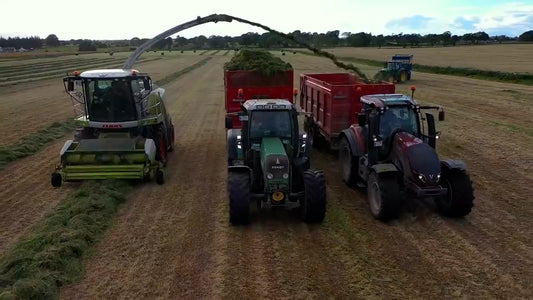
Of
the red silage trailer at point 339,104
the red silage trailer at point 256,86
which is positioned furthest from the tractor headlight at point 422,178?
the red silage trailer at point 256,86

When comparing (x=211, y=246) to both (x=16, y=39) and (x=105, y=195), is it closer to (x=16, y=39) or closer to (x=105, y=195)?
(x=105, y=195)

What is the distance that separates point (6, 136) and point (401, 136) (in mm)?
13003

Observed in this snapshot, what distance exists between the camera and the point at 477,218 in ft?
28.3

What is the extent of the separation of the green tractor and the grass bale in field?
3825 millimetres

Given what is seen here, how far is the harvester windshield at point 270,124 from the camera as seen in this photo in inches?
360

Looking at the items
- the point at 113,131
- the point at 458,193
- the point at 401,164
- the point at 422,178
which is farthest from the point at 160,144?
the point at 458,193

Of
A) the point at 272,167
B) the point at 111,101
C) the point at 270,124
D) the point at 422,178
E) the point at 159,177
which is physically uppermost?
the point at 111,101

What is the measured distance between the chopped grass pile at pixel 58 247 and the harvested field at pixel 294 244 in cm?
22

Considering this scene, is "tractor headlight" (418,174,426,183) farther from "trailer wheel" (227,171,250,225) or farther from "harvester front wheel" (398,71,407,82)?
"harvester front wheel" (398,71,407,82)

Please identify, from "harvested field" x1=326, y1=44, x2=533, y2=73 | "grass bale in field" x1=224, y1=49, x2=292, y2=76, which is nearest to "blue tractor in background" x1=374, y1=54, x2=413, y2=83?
"harvested field" x1=326, y1=44, x2=533, y2=73

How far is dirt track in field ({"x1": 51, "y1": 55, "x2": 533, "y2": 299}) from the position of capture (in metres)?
6.24

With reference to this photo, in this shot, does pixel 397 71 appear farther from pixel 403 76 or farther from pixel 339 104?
pixel 339 104

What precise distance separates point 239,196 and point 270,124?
5.91ft

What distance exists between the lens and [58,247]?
701 cm
